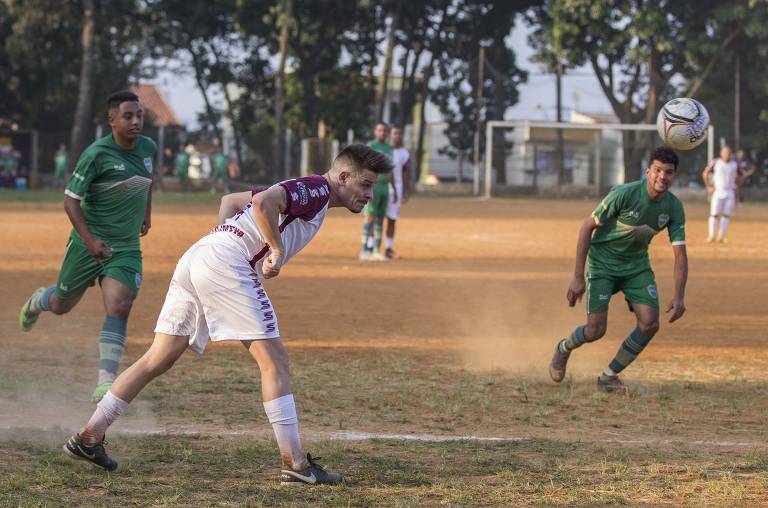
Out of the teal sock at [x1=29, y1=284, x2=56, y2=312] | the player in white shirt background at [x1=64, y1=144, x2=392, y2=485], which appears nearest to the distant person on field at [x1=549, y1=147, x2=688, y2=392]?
the player in white shirt background at [x1=64, y1=144, x2=392, y2=485]

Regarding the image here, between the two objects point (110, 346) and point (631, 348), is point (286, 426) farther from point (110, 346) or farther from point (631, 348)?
point (631, 348)

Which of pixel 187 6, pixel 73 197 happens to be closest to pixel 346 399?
pixel 73 197

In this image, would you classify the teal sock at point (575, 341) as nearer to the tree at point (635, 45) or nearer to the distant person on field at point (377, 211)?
the distant person on field at point (377, 211)

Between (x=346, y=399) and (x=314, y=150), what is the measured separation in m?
39.7

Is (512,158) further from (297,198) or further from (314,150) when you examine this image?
(297,198)

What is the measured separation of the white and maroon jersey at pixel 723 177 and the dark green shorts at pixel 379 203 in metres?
8.84

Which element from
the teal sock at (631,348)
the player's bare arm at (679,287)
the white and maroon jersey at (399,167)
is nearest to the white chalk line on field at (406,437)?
the player's bare arm at (679,287)

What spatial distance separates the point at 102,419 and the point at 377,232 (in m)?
13.1

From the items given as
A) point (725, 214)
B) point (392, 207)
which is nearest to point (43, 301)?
point (392, 207)

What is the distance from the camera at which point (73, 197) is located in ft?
26.0

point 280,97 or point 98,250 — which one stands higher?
point 280,97

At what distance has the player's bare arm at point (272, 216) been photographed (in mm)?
5621

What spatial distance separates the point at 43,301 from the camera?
28.4 ft

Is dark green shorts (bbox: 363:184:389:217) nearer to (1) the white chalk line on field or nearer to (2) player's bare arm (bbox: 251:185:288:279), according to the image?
(1) the white chalk line on field
